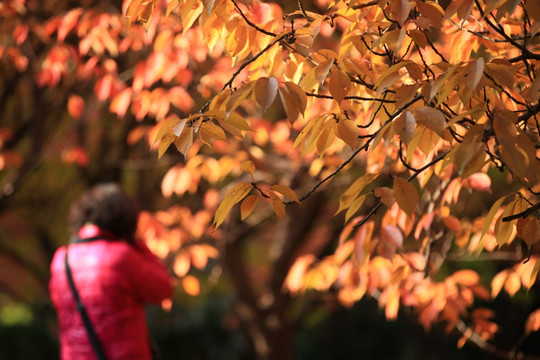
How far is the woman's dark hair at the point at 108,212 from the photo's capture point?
3.20 metres

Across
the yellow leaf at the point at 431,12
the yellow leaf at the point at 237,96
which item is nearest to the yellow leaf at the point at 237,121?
the yellow leaf at the point at 237,96

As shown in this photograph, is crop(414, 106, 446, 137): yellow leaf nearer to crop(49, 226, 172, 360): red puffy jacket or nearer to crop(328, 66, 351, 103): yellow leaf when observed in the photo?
crop(328, 66, 351, 103): yellow leaf

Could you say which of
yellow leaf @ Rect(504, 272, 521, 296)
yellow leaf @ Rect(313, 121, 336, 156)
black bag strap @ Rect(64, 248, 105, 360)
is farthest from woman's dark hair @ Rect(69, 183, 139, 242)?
yellow leaf @ Rect(504, 272, 521, 296)

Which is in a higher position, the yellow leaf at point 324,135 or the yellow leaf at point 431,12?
the yellow leaf at point 431,12

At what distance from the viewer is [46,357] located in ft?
23.7

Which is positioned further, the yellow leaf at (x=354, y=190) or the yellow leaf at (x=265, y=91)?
the yellow leaf at (x=354, y=190)

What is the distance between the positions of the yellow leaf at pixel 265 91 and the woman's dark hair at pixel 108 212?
1814mm

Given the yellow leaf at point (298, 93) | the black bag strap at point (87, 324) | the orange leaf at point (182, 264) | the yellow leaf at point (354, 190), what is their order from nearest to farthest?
the yellow leaf at point (298, 93), the yellow leaf at point (354, 190), the black bag strap at point (87, 324), the orange leaf at point (182, 264)

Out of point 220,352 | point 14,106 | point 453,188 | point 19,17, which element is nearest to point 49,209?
point 14,106

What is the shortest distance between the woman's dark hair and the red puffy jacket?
0.19 ft

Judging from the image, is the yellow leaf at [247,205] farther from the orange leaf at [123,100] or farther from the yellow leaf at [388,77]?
the orange leaf at [123,100]

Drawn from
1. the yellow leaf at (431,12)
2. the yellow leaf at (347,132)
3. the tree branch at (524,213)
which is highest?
the yellow leaf at (431,12)

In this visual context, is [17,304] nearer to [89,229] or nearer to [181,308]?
[181,308]

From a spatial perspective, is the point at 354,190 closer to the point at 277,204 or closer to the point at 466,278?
the point at 277,204
